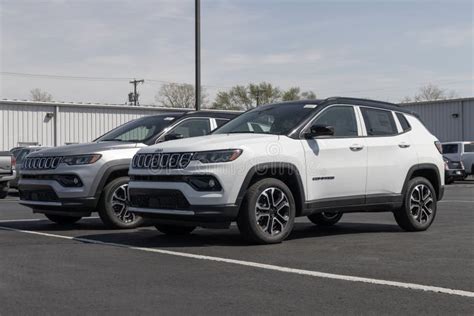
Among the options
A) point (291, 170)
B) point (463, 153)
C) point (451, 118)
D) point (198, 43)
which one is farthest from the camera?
point (451, 118)

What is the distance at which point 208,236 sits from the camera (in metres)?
9.12

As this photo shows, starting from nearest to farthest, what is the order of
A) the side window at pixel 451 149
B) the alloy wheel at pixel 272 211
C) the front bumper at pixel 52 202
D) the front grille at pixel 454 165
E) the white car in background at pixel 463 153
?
1. the alloy wheel at pixel 272 211
2. the front bumper at pixel 52 202
3. the front grille at pixel 454 165
4. the white car in background at pixel 463 153
5. the side window at pixel 451 149

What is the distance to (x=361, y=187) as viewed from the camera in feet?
29.4

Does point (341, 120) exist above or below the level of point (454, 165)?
above

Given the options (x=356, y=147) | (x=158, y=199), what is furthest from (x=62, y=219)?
(x=356, y=147)

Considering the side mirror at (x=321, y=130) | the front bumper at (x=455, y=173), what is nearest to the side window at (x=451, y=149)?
the front bumper at (x=455, y=173)

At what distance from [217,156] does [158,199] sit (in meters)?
0.96

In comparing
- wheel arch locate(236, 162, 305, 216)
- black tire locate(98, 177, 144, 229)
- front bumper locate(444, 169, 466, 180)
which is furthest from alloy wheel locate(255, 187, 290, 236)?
front bumper locate(444, 169, 466, 180)

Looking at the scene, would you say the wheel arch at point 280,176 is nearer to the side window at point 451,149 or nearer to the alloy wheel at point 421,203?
the alloy wheel at point 421,203

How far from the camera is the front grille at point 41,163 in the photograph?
9633mm

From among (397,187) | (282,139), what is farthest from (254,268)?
(397,187)

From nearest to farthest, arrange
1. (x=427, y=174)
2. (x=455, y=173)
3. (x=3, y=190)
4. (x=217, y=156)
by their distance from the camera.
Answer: (x=217, y=156)
(x=427, y=174)
(x=3, y=190)
(x=455, y=173)

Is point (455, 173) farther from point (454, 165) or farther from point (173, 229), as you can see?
point (173, 229)

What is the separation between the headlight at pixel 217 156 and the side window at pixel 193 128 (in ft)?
8.69
